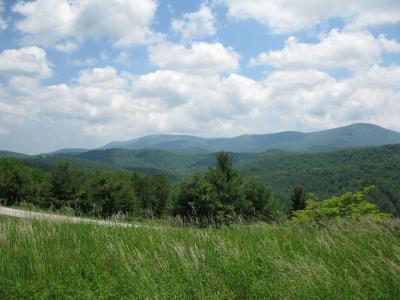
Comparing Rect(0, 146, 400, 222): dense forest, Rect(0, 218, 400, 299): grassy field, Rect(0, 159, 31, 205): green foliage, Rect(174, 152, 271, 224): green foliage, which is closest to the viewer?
Rect(0, 218, 400, 299): grassy field

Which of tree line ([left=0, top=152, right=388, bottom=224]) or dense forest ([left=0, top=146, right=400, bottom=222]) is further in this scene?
tree line ([left=0, top=152, right=388, bottom=224])

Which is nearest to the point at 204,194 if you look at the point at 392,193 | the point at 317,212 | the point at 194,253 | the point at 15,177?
the point at 317,212

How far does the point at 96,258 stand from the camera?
589 centimetres

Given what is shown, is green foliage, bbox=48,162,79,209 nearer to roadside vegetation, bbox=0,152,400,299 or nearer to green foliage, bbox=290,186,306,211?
green foliage, bbox=290,186,306,211

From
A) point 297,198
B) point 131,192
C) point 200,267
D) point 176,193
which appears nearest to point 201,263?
point 200,267

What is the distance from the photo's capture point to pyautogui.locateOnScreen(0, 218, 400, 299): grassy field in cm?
471

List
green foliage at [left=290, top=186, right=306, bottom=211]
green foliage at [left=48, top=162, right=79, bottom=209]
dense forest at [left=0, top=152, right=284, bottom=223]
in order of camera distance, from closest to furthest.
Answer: dense forest at [left=0, top=152, right=284, bottom=223], green foliage at [left=290, top=186, right=306, bottom=211], green foliage at [left=48, top=162, right=79, bottom=209]

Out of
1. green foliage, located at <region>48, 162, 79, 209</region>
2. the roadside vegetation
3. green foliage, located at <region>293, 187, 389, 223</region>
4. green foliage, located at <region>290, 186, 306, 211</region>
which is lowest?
green foliage, located at <region>290, 186, 306, 211</region>

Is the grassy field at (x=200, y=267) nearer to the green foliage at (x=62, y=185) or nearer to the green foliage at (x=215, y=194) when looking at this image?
the green foliage at (x=215, y=194)

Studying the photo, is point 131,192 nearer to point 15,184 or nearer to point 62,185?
point 62,185

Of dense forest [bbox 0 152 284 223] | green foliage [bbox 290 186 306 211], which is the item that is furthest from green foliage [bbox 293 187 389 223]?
green foliage [bbox 290 186 306 211]

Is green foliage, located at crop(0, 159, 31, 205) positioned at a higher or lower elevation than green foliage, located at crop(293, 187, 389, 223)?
lower

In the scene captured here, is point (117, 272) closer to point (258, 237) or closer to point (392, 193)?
point (258, 237)

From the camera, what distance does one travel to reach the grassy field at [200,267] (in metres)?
4.71
